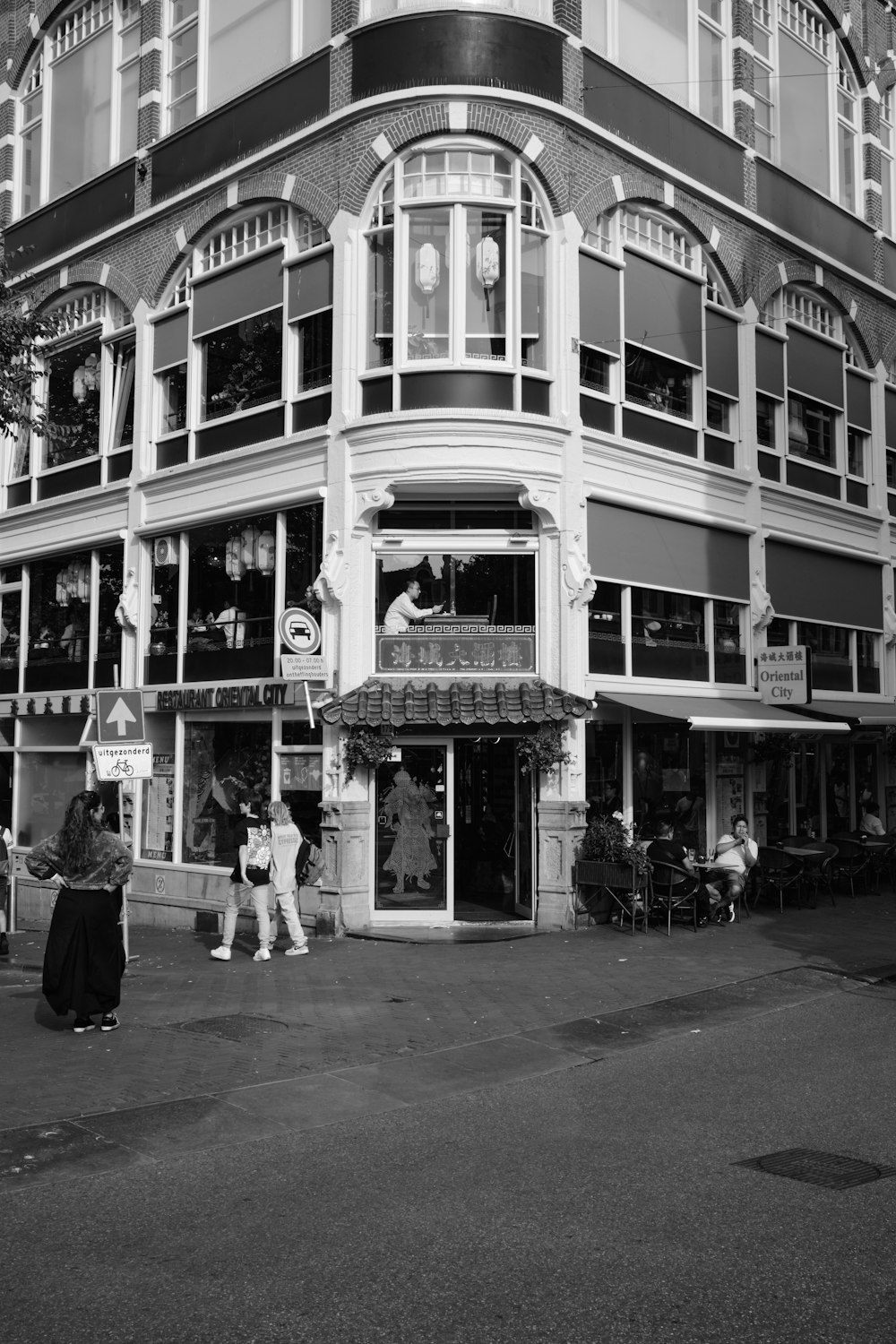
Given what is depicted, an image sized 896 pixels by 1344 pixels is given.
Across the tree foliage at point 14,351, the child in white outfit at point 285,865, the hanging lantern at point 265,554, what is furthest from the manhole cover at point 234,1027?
the hanging lantern at point 265,554

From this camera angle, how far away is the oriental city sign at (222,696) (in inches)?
650

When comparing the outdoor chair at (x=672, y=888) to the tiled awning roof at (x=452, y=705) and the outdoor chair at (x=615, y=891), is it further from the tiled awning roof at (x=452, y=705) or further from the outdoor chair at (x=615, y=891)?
the tiled awning roof at (x=452, y=705)

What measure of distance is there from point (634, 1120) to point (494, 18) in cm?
1430

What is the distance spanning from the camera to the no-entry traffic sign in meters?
13.2

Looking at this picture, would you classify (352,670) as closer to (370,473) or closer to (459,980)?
(370,473)

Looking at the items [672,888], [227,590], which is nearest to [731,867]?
[672,888]

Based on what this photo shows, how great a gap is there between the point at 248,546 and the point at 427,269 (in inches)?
183

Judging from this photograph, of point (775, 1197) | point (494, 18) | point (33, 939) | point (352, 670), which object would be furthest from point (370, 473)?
point (775, 1197)

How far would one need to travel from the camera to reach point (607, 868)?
15.1 m

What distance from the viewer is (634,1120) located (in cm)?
716

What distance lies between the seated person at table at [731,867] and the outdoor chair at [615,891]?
102 centimetres

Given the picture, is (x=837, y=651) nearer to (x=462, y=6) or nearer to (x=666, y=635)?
(x=666, y=635)

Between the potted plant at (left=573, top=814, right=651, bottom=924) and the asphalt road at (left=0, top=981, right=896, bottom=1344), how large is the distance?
7.12m

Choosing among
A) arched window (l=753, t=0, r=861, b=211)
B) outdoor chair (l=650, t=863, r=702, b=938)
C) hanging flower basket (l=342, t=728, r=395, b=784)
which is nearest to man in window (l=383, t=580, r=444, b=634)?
hanging flower basket (l=342, t=728, r=395, b=784)
